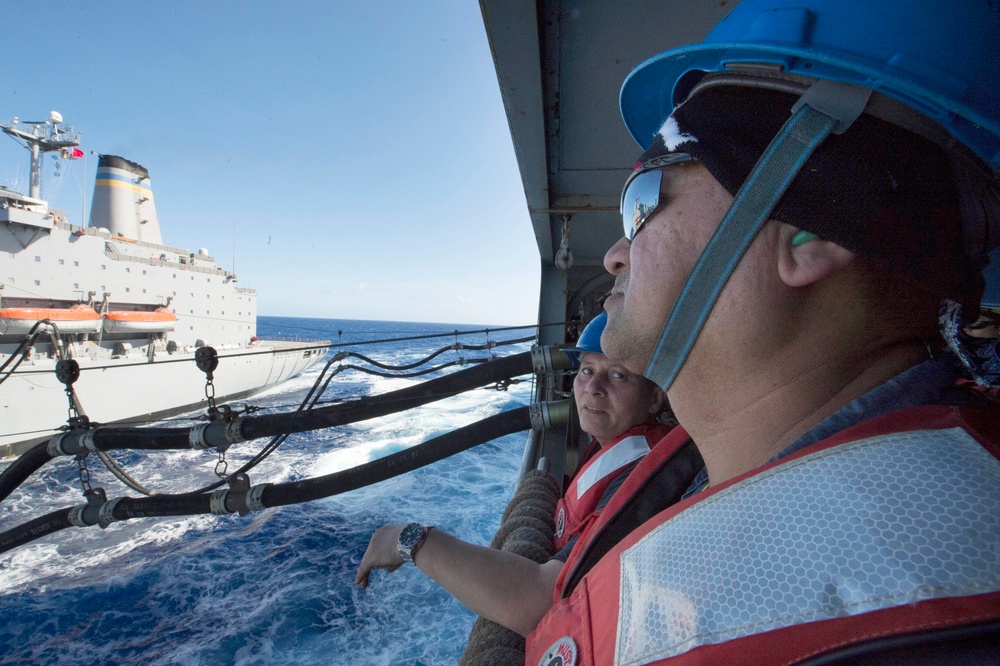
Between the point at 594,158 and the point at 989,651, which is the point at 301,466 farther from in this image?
the point at 989,651

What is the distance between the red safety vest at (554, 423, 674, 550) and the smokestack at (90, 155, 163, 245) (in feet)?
92.6

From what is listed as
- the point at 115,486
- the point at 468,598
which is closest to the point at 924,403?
the point at 468,598

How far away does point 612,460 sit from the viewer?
2.37 metres

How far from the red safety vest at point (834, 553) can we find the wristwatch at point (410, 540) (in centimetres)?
126

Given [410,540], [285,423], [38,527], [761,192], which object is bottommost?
[38,527]

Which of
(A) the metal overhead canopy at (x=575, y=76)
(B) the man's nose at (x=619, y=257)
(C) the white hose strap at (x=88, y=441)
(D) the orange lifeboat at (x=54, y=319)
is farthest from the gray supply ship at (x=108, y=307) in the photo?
(B) the man's nose at (x=619, y=257)

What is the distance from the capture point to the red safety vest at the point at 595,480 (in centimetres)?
221

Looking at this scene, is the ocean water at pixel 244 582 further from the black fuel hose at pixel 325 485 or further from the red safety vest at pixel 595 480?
the red safety vest at pixel 595 480

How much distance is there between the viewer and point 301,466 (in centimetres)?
1439

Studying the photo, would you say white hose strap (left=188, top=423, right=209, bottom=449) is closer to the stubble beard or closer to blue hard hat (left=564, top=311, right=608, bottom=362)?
blue hard hat (left=564, top=311, right=608, bottom=362)

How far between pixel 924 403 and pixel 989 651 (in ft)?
1.34

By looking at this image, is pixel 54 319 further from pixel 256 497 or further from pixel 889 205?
pixel 889 205

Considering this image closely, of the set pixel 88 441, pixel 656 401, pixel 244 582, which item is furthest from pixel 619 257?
pixel 244 582

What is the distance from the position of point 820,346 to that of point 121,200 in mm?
30002
